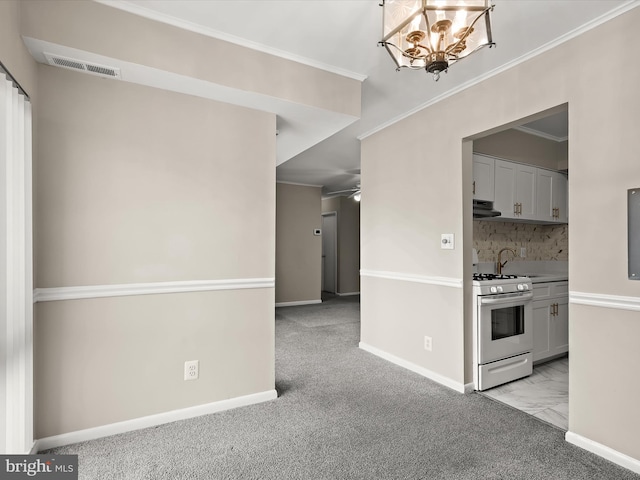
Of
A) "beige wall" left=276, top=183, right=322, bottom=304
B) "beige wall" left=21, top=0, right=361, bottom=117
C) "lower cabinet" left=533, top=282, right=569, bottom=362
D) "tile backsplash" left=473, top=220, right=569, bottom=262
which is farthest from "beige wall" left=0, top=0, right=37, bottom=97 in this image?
"beige wall" left=276, top=183, right=322, bottom=304

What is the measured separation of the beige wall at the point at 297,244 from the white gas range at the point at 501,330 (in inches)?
170

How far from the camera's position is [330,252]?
873 centimetres

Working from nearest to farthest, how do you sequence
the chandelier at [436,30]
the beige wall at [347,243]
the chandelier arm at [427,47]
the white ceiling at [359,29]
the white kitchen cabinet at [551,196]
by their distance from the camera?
the chandelier at [436,30]
the chandelier arm at [427,47]
the white ceiling at [359,29]
the white kitchen cabinet at [551,196]
the beige wall at [347,243]

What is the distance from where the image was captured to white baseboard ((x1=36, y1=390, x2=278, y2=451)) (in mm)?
2102

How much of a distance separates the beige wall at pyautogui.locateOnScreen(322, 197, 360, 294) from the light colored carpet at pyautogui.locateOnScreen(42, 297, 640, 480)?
534 cm

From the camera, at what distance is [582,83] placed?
7.11 feet

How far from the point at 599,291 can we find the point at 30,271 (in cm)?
323

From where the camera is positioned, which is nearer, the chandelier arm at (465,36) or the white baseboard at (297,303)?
the chandelier arm at (465,36)

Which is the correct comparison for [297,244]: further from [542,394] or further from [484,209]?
[542,394]

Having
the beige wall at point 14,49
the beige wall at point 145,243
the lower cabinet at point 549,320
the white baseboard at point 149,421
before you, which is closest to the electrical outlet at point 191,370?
the beige wall at point 145,243

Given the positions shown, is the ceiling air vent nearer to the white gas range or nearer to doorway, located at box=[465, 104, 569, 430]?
doorway, located at box=[465, 104, 569, 430]

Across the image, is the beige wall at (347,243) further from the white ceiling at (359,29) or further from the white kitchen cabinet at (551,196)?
the white ceiling at (359,29)

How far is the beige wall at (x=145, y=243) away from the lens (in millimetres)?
2127

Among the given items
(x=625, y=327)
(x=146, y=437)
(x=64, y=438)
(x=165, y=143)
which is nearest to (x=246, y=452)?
(x=146, y=437)
